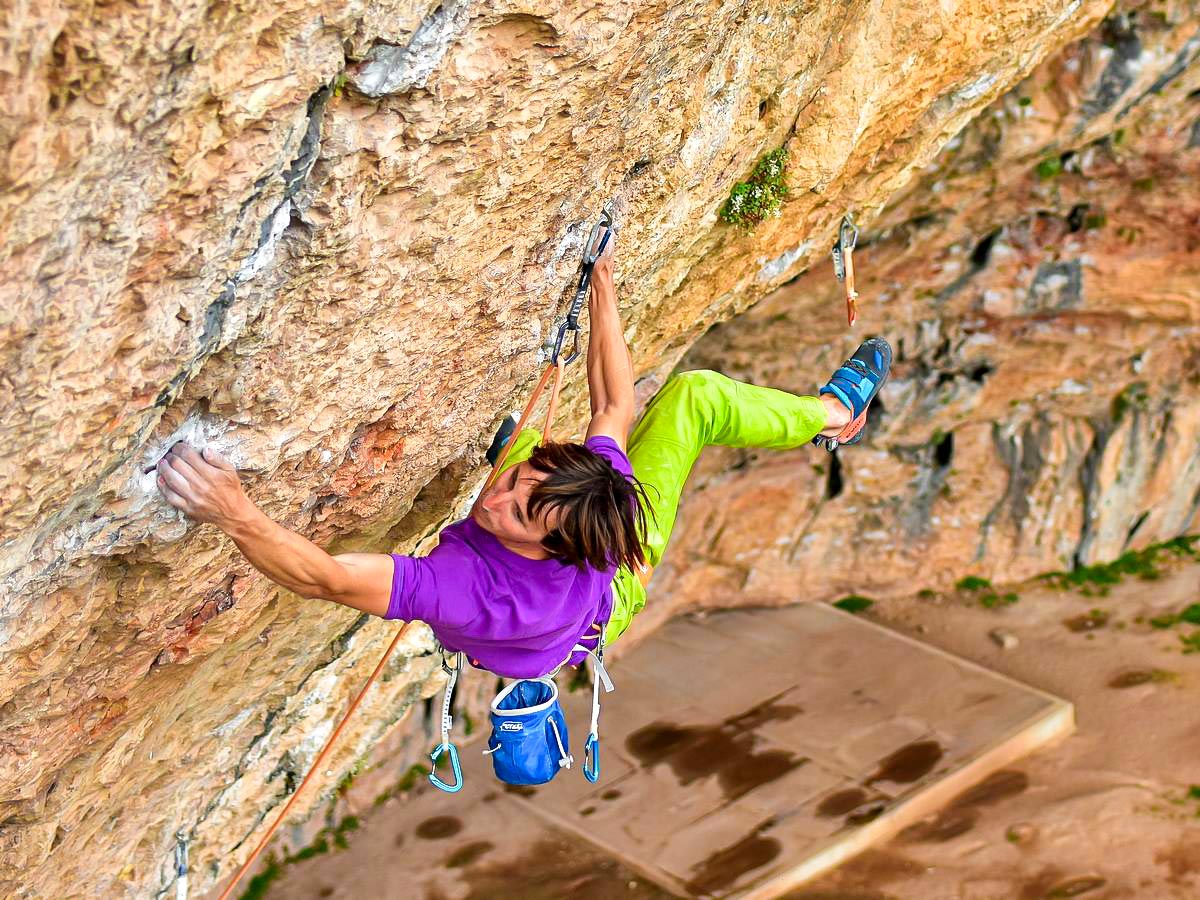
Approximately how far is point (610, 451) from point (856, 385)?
1.39 meters

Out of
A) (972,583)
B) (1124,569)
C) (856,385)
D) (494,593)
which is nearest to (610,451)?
(494,593)

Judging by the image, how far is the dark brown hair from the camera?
3363 mm

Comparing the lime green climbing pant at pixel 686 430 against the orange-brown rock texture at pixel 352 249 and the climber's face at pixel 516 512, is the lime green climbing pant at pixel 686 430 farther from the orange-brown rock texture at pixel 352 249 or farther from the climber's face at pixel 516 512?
the climber's face at pixel 516 512

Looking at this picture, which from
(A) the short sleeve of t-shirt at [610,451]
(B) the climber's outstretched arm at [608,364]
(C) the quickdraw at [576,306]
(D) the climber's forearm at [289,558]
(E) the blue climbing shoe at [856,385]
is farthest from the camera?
(E) the blue climbing shoe at [856,385]

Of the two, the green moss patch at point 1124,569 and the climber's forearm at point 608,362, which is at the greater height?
the climber's forearm at point 608,362

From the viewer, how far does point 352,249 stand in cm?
312

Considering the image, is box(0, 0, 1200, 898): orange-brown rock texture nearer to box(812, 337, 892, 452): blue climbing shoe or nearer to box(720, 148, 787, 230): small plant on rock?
box(720, 148, 787, 230): small plant on rock

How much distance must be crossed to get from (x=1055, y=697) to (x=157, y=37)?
8.24 m

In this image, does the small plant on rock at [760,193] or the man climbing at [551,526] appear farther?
the small plant on rock at [760,193]

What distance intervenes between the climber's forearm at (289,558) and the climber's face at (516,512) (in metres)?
0.42

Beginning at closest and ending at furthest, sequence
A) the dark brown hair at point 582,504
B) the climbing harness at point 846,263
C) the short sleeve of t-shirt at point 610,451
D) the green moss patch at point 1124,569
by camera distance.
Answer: the dark brown hair at point 582,504 < the short sleeve of t-shirt at point 610,451 < the climbing harness at point 846,263 < the green moss patch at point 1124,569

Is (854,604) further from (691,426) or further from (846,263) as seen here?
(691,426)

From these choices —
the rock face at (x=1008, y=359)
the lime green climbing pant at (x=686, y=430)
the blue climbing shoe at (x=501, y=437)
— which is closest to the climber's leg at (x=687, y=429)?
the lime green climbing pant at (x=686, y=430)

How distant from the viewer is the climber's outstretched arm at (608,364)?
13.0 ft
